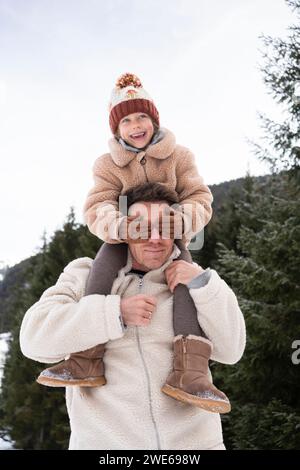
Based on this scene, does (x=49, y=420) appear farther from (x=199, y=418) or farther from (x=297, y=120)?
(x=199, y=418)

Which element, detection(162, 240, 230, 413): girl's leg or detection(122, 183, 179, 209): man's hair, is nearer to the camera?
detection(162, 240, 230, 413): girl's leg

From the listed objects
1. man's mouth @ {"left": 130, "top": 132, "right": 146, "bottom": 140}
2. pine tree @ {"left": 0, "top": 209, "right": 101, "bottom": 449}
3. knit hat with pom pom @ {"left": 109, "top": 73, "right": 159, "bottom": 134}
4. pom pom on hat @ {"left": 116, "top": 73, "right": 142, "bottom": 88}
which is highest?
pom pom on hat @ {"left": 116, "top": 73, "right": 142, "bottom": 88}

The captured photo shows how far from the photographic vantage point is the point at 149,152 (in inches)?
95.3

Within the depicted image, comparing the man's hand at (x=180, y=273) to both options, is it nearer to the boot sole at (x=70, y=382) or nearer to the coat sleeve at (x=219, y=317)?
the coat sleeve at (x=219, y=317)

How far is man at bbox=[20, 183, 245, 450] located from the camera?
1.97 m

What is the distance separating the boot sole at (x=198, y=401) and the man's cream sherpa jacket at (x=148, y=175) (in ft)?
2.44

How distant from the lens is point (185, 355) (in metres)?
1.99

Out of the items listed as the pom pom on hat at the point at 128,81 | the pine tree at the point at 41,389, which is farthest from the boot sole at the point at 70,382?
the pine tree at the point at 41,389

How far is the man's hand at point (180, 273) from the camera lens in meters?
2.14

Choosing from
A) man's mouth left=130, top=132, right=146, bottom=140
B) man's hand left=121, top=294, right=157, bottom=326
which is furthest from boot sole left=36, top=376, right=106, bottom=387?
man's mouth left=130, top=132, right=146, bottom=140

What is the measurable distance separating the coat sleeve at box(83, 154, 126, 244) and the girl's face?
153mm

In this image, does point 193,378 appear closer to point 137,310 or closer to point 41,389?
point 137,310

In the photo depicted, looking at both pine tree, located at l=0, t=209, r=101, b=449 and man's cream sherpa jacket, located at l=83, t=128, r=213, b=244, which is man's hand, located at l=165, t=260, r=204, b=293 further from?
pine tree, located at l=0, t=209, r=101, b=449

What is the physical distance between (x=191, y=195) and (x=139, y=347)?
80 centimetres
